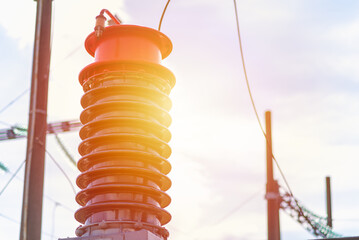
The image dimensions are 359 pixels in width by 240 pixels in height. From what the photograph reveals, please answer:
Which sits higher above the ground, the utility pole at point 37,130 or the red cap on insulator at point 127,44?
the red cap on insulator at point 127,44

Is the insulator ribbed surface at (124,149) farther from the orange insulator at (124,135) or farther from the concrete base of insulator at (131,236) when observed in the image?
the concrete base of insulator at (131,236)

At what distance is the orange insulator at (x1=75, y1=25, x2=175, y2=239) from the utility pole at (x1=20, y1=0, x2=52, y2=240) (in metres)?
1.49

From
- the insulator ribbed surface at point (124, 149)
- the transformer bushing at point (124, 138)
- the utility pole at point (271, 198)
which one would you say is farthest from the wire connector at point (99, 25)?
the utility pole at point (271, 198)

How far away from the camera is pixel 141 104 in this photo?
38.8 feet

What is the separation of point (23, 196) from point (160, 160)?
3377 mm

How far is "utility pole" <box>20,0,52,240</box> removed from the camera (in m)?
8.99

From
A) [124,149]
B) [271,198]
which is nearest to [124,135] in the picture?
[124,149]

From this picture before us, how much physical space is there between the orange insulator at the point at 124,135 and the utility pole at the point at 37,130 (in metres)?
1.49

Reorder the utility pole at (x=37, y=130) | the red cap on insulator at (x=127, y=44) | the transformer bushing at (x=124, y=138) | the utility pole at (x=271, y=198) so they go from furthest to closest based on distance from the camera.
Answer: the utility pole at (x=271, y=198)
the red cap on insulator at (x=127, y=44)
the transformer bushing at (x=124, y=138)
the utility pole at (x=37, y=130)

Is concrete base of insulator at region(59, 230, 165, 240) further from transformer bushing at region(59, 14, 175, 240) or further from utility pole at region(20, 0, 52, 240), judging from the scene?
utility pole at region(20, 0, 52, 240)

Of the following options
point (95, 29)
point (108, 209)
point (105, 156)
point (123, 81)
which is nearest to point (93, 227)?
point (108, 209)

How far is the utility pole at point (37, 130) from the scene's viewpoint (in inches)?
354

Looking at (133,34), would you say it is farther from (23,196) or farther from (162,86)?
(23,196)

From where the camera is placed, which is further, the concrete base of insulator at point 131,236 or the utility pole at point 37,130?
the concrete base of insulator at point 131,236
